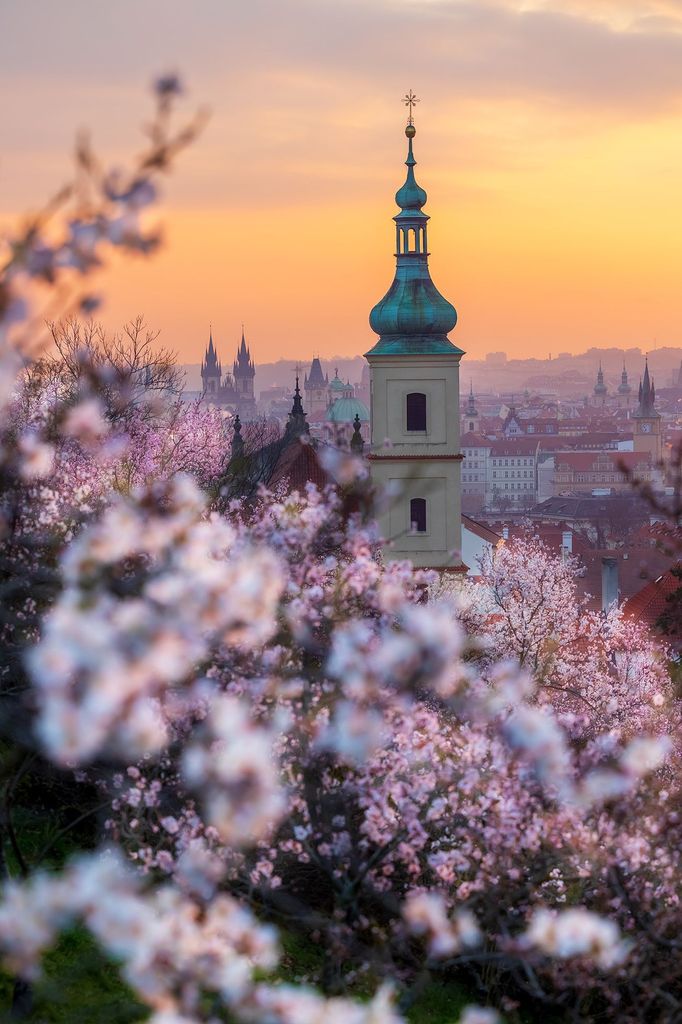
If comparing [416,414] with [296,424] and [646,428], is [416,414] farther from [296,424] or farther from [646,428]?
[646,428]

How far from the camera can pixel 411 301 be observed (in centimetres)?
3828

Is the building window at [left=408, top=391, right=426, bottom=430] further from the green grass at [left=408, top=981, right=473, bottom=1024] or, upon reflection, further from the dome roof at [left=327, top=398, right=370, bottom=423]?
the dome roof at [left=327, top=398, right=370, bottom=423]

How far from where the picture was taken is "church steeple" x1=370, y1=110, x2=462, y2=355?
3819 cm

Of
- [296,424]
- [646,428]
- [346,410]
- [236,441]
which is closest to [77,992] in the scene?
[236,441]

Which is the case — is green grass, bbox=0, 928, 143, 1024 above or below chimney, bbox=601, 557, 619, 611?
below

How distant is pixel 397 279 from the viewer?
38969 millimetres

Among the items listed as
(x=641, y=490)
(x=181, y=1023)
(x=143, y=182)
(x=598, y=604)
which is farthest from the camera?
(x=598, y=604)

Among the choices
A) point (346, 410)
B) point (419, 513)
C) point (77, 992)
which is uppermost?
point (346, 410)

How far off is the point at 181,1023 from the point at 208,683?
3791 millimetres

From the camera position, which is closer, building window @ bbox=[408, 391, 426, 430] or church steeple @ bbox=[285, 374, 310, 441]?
building window @ bbox=[408, 391, 426, 430]

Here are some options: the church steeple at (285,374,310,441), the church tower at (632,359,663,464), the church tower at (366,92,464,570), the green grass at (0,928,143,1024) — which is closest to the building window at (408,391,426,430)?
the church tower at (366,92,464,570)

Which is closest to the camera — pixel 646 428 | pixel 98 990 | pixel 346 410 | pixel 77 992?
pixel 77 992

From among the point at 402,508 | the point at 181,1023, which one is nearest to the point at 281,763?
the point at 181,1023

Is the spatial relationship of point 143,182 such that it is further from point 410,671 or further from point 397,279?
point 397,279
